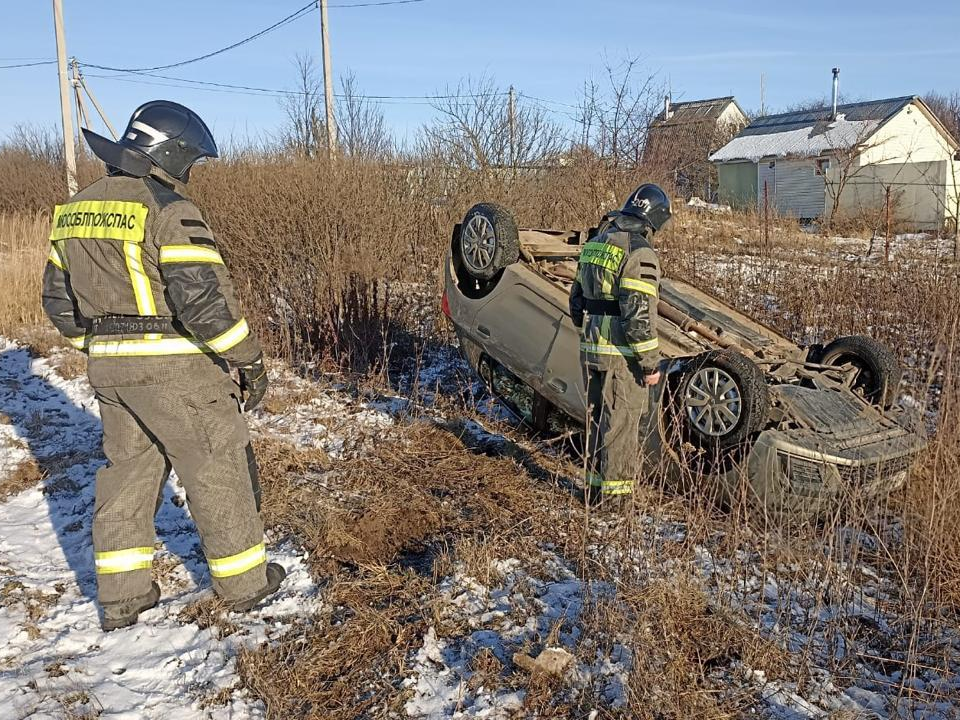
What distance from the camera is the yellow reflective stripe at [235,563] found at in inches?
123

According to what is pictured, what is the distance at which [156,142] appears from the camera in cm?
298

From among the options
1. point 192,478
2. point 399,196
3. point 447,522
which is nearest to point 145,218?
point 192,478

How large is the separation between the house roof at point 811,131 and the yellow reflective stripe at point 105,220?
26.7m

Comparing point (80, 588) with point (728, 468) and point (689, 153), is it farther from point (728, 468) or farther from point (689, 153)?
point (689, 153)

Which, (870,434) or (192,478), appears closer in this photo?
(192,478)

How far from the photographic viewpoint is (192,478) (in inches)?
120

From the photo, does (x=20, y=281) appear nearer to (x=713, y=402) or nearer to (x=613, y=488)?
(x=613, y=488)

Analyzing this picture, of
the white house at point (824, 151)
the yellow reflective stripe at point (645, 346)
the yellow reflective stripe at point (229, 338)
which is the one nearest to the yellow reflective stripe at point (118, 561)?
the yellow reflective stripe at point (229, 338)

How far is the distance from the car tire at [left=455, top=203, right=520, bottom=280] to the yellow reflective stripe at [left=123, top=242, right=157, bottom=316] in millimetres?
2585

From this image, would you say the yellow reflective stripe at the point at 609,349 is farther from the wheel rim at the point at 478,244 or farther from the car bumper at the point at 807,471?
the wheel rim at the point at 478,244

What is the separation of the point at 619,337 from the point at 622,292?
10.4 inches

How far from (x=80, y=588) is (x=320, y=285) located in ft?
15.4

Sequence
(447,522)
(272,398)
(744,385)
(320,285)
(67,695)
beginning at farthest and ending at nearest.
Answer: (320,285) → (272,398) → (447,522) → (744,385) → (67,695)

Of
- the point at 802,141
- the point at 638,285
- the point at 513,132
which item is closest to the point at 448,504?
the point at 638,285
